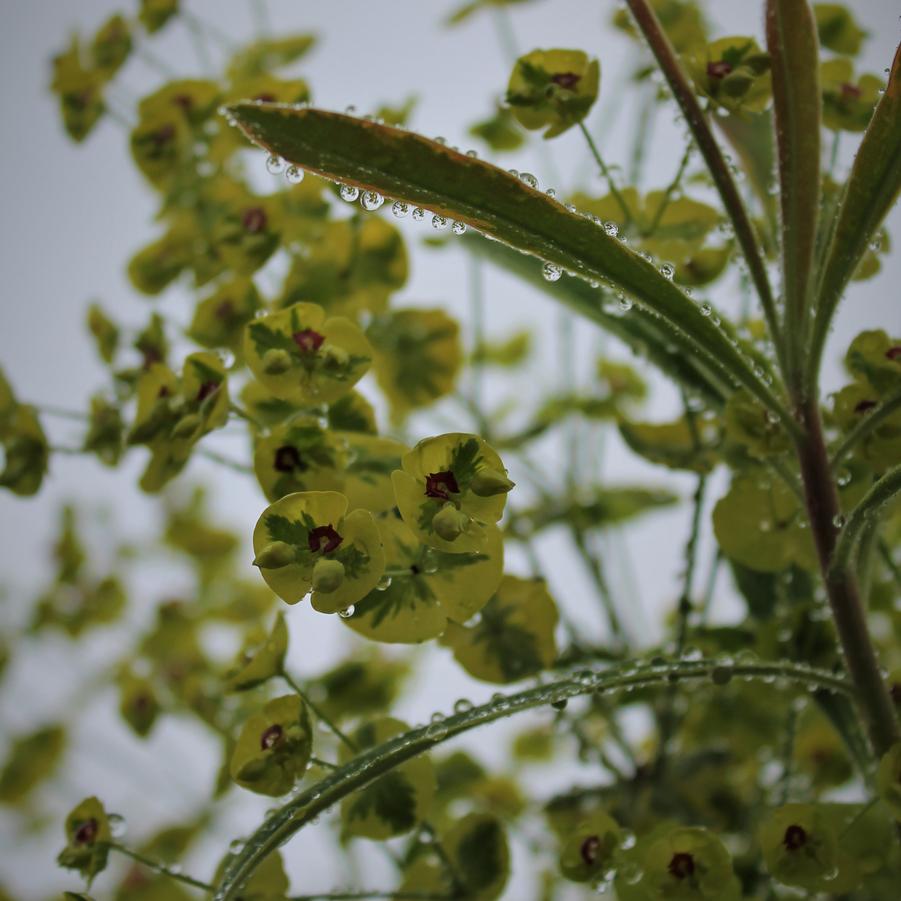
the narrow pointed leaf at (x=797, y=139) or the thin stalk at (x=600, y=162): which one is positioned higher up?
the thin stalk at (x=600, y=162)

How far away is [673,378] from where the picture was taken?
2.18 feet

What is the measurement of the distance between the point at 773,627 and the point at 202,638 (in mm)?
966

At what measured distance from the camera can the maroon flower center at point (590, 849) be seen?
546 millimetres

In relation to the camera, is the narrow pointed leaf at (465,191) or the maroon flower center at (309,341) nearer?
the narrow pointed leaf at (465,191)

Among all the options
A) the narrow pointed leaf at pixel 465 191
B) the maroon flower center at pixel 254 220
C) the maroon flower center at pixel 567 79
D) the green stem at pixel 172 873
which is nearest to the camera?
the narrow pointed leaf at pixel 465 191

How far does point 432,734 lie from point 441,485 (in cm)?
13

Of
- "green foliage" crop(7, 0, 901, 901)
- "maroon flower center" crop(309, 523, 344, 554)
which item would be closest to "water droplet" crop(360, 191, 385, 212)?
"green foliage" crop(7, 0, 901, 901)

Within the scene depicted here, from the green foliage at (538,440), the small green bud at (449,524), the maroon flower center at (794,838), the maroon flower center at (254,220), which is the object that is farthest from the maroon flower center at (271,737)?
the maroon flower center at (254,220)

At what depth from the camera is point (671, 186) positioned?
0.65 m

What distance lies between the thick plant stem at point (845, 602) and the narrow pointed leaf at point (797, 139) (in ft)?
0.24

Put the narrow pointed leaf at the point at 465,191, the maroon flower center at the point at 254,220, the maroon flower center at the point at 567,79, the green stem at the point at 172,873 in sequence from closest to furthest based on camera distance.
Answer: the narrow pointed leaf at the point at 465,191
the green stem at the point at 172,873
the maroon flower center at the point at 567,79
the maroon flower center at the point at 254,220

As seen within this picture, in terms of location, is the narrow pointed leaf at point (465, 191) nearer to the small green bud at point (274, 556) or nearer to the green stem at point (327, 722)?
the small green bud at point (274, 556)

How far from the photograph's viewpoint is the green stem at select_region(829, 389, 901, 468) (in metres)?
0.48

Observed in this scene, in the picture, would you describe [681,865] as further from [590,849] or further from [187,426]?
[187,426]
